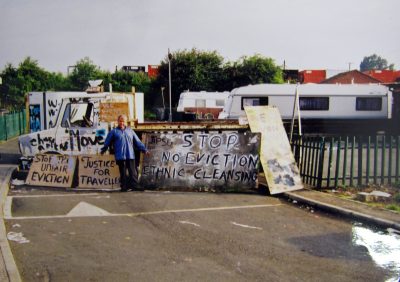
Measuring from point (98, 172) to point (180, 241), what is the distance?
4.64 m

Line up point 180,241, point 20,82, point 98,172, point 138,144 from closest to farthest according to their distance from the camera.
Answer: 1. point 180,241
2. point 138,144
3. point 98,172
4. point 20,82

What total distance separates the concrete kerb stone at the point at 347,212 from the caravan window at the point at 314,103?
1669 cm

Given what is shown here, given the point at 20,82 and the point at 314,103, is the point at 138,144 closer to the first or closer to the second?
the point at 314,103

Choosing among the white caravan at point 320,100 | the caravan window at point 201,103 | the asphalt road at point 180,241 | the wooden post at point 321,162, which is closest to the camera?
the asphalt road at point 180,241

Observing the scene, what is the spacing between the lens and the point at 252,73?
4375cm

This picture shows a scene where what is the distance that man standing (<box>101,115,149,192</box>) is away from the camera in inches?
384

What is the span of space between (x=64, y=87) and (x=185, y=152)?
38.1m

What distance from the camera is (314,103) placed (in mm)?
25312

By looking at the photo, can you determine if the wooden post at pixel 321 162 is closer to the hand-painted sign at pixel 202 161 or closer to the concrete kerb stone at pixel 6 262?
→ the hand-painted sign at pixel 202 161

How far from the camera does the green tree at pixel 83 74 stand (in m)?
44.5

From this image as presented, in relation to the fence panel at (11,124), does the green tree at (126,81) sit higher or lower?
higher

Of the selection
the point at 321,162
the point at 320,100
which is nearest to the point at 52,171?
the point at 321,162

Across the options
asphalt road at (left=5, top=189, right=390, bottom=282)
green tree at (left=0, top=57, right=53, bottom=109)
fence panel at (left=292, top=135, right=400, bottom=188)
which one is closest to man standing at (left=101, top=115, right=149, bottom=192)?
asphalt road at (left=5, top=189, right=390, bottom=282)

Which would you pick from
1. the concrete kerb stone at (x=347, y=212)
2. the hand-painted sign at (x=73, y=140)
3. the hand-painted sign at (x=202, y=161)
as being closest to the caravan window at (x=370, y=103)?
the hand-painted sign at (x=202, y=161)
